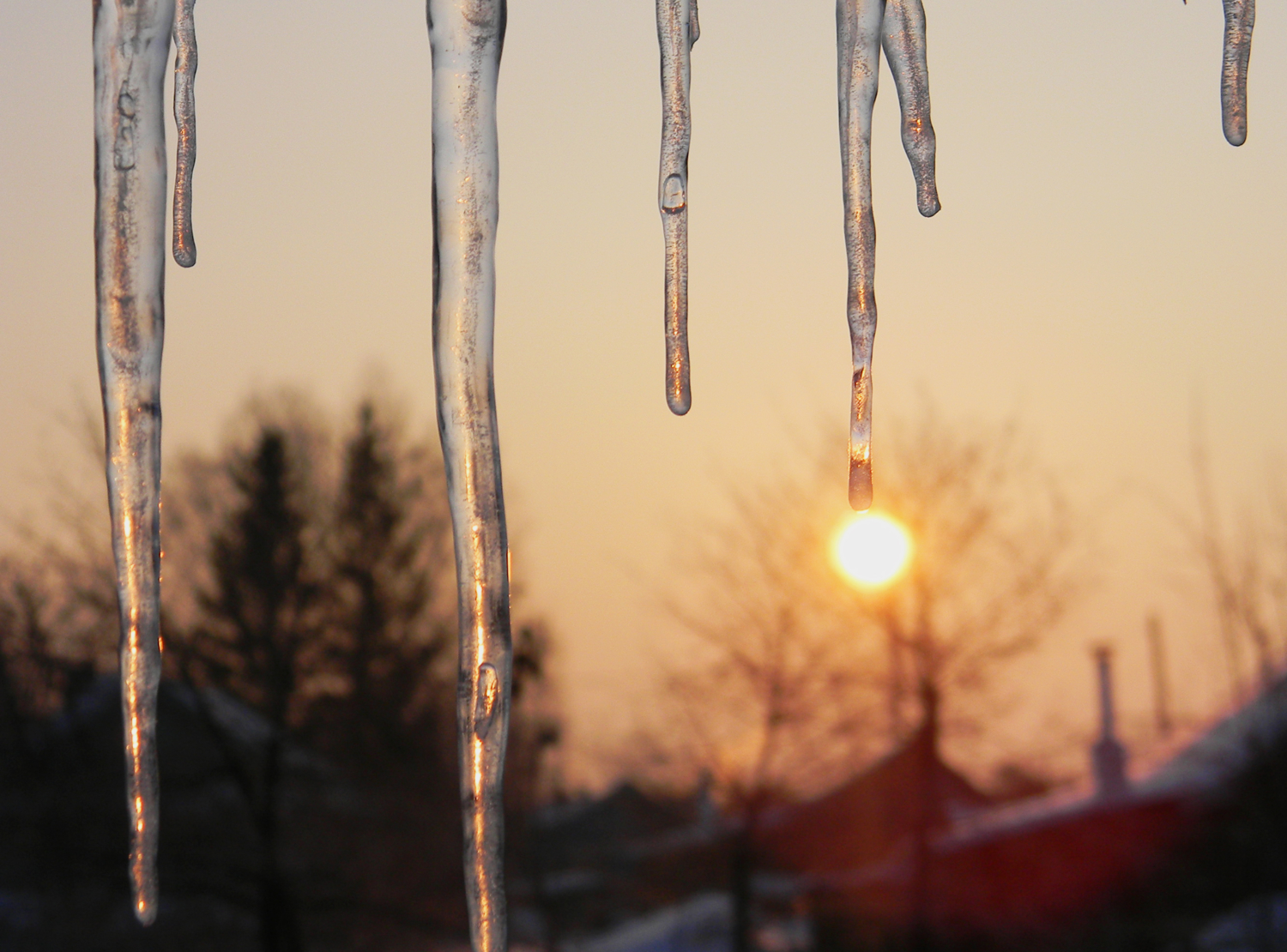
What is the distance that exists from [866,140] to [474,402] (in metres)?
0.79

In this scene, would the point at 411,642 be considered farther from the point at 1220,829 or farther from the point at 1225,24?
the point at 1225,24

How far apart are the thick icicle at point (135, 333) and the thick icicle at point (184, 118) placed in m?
0.35

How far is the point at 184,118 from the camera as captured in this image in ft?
8.20

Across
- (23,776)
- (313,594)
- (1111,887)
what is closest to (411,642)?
(313,594)

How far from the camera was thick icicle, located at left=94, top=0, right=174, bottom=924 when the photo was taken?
6.76ft

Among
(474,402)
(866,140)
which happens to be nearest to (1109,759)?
(866,140)

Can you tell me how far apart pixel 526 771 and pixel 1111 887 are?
356 inches

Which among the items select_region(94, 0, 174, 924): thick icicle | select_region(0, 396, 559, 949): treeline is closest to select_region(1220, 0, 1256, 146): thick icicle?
select_region(94, 0, 174, 924): thick icicle

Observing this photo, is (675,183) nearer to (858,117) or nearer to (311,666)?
(858,117)

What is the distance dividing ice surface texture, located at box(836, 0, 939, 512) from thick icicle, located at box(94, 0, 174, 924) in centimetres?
104

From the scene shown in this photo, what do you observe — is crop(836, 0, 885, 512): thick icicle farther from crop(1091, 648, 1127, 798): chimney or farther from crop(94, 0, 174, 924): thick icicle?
crop(1091, 648, 1127, 798): chimney

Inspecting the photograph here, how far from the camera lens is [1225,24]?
2283 mm

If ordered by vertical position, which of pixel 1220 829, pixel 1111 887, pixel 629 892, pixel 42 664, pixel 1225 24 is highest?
pixel 1225 24

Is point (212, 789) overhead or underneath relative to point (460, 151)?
underneath
